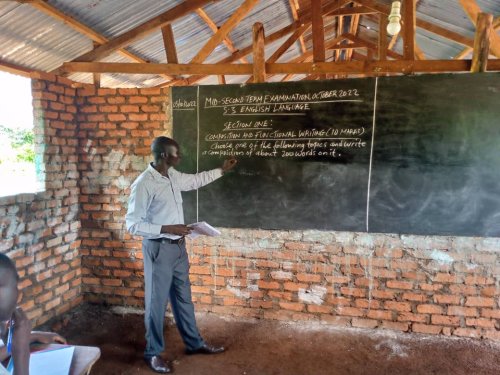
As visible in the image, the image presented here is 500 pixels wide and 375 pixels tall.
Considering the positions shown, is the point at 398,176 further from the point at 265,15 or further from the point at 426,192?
the point at 265,15

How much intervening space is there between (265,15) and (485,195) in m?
3.58

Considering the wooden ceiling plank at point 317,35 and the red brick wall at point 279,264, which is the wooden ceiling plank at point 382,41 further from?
the red brick wall at point 279,264

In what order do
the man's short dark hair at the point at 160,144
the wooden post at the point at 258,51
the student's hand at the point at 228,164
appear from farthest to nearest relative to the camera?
the wooden post at the point at 258,51 → the student's hand at the point at 228,164 → the man's short dark hair at the point at 160,144

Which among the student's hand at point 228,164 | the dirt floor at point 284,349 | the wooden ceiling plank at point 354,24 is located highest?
the wooden ceiling plank at point 354,24

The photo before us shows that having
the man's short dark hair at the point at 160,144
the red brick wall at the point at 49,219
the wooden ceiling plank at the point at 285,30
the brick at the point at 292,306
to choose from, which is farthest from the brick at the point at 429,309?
the wooden ceiling plank at the point at 285,30

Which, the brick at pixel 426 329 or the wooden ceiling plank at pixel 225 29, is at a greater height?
the wooden ceiling plank at pixel 225 29

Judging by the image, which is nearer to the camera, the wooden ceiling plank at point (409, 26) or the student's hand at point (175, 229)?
the student's hand at point (175, 229)

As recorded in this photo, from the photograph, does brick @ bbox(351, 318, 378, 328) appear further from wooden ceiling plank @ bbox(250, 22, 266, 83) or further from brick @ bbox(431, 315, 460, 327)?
wooden ceiling plank @ bbox(250, 22, 266, 83)

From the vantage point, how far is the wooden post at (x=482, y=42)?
2.89 metres

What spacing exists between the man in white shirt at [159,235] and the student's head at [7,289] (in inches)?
55.9

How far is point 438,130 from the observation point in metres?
3.11

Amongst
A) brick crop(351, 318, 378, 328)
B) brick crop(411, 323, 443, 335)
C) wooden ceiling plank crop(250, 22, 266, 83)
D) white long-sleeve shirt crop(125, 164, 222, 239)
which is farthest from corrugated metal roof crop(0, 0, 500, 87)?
brick crop(351, 318, 378, 328)

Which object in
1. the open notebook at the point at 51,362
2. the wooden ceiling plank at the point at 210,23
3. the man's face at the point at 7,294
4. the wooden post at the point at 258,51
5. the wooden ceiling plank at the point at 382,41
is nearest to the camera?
the man's face at the point at 7,294

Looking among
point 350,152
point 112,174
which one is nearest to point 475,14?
point 350,152
